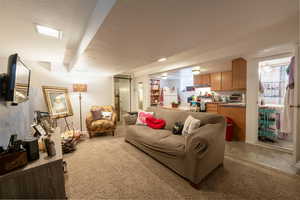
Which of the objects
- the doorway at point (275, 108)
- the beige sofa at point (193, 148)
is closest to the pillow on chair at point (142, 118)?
the beige sofa at point (193, 148)

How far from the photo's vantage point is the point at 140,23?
4.28 ft

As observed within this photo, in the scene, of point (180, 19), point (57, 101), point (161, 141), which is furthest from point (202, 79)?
point (57, 101)

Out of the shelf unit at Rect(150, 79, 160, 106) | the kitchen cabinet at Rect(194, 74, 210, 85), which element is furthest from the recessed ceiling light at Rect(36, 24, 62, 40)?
the shelf unit at Rect(150, 79, 160, 106)

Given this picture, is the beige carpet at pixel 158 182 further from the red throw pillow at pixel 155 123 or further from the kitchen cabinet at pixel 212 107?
the kitchen cabinet at pixel 212 107

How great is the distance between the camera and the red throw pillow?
2796 mm

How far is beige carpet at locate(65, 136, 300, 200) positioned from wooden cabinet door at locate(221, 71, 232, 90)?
8.31ft

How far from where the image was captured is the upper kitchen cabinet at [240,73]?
10.3 feet

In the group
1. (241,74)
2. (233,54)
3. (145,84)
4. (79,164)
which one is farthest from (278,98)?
(79,164)

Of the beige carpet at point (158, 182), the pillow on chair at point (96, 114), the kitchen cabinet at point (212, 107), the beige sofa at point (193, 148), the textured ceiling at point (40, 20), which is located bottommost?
the beige carpet at point (158, 182)

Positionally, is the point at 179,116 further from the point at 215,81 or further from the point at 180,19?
the point at 215,81

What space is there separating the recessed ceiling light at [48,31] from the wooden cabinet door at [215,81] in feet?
14.7

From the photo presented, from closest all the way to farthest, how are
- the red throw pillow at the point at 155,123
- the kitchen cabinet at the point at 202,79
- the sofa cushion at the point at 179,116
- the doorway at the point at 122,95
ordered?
the sofa cushion at the point at 179,116
the red throw pillow at the point at 155,123
the kitchen cabinet at the point at 202,79
the doorway at the point at 122,95

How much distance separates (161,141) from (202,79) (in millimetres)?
3775

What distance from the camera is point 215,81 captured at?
4.35 m
